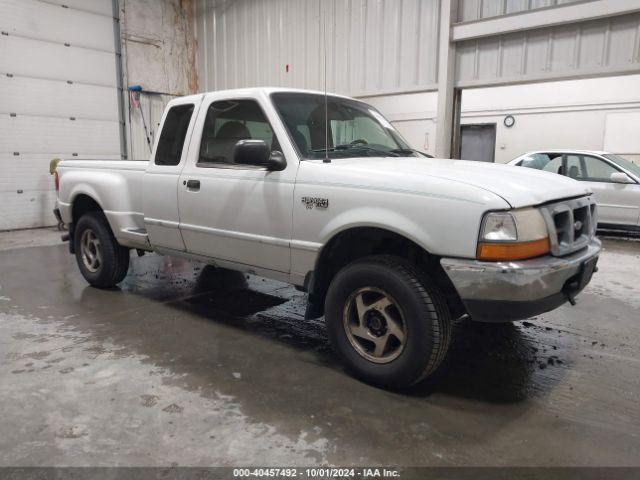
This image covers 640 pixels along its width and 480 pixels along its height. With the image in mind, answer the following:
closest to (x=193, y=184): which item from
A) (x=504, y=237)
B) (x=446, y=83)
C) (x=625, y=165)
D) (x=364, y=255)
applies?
(x=364, y=255)

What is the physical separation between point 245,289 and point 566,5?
5.99 m

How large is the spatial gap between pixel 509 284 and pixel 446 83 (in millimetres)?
6250

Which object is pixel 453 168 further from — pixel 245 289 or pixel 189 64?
pixel 189 64

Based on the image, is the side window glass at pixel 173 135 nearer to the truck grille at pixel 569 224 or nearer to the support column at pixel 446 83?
the truck grille at pixel 569 224

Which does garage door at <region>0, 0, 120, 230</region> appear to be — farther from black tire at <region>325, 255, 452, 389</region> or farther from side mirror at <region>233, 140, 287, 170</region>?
black tire at <region>325, 255, 452, 389</region>

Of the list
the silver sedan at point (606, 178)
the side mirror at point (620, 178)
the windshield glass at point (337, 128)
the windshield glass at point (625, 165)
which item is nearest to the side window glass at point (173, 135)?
the windshield glass at point (337, 128)

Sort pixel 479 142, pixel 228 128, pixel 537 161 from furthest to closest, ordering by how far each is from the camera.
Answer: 1. pixel 479 142
2. pixel 537 161
3. pixel 228 128

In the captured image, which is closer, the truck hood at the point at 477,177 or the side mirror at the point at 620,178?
the truck hood at the point at 477,177

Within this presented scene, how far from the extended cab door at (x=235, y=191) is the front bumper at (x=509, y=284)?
1.24 m

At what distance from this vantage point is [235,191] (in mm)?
3486

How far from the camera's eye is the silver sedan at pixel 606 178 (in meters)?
7.98

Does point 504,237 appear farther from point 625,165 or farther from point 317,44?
point 317,44

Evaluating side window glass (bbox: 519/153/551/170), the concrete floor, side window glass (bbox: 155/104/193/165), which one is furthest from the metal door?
side window glass (bbox: 155/104/193/165)

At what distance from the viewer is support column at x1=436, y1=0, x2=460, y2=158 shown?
7703 mm
